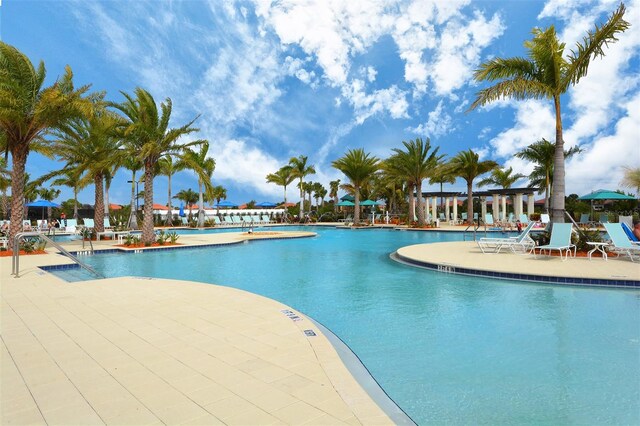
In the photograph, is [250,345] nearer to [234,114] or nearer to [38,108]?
[38,108]

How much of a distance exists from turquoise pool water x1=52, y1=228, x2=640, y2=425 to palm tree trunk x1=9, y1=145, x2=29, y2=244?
696cm

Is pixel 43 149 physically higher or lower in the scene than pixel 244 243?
higher

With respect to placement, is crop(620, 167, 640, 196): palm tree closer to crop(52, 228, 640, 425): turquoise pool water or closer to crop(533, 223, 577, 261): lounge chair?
crop(533, 223, 577, 261): lounge chair

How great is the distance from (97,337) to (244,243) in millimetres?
13872

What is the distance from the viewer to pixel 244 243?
17922 millimetres

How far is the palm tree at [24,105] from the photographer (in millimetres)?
12430

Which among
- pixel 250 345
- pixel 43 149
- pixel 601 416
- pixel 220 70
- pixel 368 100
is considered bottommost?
pixel 601 416

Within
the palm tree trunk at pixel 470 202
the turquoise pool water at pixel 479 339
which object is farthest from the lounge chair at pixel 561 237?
the palm tree trunk at pixel 470 202

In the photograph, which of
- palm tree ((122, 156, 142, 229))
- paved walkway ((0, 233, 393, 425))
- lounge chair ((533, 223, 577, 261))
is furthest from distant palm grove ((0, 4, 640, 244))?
paved walkway ((0, 233, 393, 425))

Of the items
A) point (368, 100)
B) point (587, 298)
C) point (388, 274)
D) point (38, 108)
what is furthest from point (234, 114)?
point (587, 298)

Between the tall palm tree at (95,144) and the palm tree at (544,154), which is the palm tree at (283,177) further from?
the palm tree at (544,154)

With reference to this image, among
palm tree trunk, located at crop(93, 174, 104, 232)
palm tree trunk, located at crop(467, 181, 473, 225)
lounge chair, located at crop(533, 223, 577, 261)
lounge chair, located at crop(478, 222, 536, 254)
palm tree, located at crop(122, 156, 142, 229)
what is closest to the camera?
lounge chair, located at crop(533, 223, 577, 261)

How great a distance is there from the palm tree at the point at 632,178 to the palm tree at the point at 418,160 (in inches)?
663

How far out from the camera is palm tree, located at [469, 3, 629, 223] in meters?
11.7
